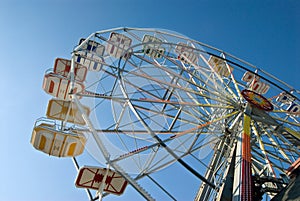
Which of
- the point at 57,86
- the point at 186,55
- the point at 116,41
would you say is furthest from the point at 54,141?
the point at 186,55

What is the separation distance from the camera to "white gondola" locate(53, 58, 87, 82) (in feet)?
48.6

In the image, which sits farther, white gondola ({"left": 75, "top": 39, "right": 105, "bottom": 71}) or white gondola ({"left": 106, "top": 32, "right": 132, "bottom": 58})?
white gondola ({"left": 106, "top": 32, "right": 132, "bottom": 58})

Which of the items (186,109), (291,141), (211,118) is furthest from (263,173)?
(186,109)

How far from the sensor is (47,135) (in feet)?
40.1

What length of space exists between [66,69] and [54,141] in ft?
13.6

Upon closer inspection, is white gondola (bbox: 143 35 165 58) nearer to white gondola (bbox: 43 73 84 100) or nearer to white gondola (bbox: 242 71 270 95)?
white gondola (bbox: 43 73 84 100)

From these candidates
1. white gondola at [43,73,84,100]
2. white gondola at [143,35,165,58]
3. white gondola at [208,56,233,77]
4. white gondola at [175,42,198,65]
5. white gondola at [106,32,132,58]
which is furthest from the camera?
white gondola at [208,56,233,77]

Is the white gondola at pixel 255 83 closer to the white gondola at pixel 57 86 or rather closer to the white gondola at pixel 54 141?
the white gondola at pixel 57 86

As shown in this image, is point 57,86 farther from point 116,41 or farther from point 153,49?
point 116,41

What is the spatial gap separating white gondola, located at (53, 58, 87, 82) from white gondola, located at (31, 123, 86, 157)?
2925 millimetres

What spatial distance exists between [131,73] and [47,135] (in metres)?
3.59

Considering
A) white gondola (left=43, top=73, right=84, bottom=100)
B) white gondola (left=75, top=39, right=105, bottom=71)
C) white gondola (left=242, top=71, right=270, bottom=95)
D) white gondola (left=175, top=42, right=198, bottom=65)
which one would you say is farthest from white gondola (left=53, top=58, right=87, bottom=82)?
white gondola (left=242, top=71, right=270, bottom=95)

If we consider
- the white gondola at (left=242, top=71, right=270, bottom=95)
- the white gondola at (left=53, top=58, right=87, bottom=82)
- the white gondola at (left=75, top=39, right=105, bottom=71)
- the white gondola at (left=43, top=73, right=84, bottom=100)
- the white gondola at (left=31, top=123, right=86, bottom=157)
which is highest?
the white gondola at (left=242, top=71, right=270, bottom=95)

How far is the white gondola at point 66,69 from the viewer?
1483 cm
